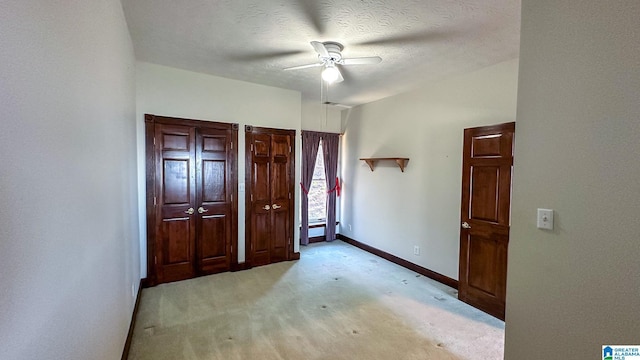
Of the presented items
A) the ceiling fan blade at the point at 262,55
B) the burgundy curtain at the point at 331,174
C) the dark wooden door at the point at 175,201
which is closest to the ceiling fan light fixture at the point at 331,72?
the ceiling fan blade at the point at 262,55

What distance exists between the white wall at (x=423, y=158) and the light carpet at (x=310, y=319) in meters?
0.68

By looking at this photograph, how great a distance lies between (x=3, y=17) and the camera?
680 millimetres

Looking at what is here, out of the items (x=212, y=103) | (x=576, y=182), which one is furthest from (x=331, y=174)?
(x=576, y=182)

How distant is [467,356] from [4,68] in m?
3.17

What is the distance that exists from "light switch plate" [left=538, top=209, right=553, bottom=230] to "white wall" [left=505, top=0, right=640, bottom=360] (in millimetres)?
30

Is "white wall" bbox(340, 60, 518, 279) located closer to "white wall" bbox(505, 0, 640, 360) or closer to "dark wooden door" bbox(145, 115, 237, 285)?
"white wall" bbox(505, 0, 640, 360)

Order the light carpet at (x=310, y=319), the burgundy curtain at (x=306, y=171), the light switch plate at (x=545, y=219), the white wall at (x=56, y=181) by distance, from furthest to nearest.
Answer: the burgundy curtain at (x=306, y=171), the light carpet at (x=310, y=319), the light switch plate at (x=545, y=219), the white wall at (x=56, y=181)

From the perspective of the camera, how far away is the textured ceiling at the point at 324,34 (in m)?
2.24

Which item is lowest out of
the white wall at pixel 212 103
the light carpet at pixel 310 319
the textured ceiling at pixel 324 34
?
the light carpet at pixel 310 319

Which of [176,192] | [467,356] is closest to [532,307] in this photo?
[467,356]

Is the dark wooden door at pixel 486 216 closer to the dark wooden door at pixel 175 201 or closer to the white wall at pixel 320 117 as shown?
the white wall at pixel 320 117

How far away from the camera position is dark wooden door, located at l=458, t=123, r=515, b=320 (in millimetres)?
3035

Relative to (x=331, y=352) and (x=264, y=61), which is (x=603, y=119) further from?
(x=264, y=61)

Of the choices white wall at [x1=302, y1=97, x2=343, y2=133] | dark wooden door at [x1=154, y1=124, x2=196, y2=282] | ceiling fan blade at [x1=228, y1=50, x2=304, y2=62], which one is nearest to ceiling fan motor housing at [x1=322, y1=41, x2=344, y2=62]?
ceiling fan blade at [x1=228, y1=50, x2=304, y2=62]
